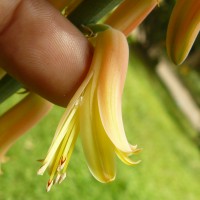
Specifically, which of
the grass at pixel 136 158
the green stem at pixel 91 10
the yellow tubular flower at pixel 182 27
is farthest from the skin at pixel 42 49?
the grass at pixel 136 158

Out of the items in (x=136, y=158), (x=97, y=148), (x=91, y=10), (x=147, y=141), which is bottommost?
(x=147, y=141)

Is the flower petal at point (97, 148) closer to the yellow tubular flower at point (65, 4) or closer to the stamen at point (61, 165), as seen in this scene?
the stamen at point (61, 165)

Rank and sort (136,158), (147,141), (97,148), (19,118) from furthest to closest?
(147,141)
(136,158)
(19,118)
(97,148)

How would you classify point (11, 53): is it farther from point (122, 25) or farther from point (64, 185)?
point (64, 185)

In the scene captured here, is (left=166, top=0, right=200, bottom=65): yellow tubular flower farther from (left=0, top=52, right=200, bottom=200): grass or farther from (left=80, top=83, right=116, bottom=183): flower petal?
(left=0, top=52, right=200, bottom=200): grass

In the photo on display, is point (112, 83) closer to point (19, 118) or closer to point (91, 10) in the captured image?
point (91, 10)

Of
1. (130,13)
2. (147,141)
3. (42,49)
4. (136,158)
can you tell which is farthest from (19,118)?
(147,141)
